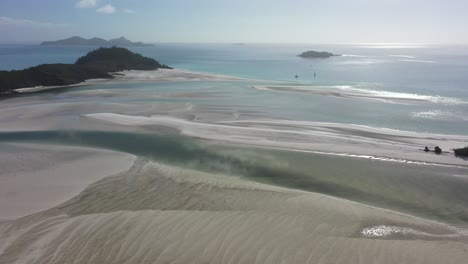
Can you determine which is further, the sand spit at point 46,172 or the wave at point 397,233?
the sand spit at point 46,172

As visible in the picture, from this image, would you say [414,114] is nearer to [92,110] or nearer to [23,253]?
[92,110]

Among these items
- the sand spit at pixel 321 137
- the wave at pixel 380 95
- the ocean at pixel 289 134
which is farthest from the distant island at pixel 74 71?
Answer: the wave at pixel 380 95

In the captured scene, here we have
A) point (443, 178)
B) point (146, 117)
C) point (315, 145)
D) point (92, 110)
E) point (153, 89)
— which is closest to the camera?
point (443, 178)

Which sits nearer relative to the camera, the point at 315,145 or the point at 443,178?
the point at 443,178

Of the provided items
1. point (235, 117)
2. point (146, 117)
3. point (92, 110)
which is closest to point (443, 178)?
point (235, 117)

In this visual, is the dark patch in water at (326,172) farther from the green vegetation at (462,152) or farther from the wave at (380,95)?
the wave at (380,95)

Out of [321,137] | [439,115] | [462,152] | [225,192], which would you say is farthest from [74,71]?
[462,152]
